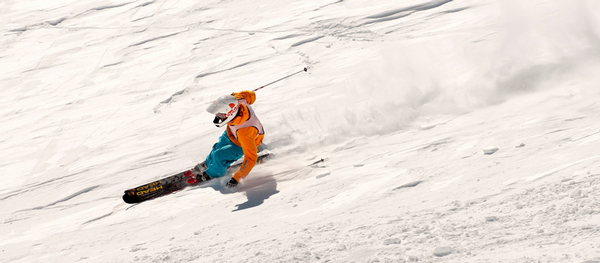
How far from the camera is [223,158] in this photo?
17.0 ft

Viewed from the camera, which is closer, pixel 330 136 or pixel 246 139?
pixel 246 139

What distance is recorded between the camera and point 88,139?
746cm

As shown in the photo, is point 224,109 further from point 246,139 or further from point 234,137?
point 234,137

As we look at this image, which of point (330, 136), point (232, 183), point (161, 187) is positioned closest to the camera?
point (232, 183)

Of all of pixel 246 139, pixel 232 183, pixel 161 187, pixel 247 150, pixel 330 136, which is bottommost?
pixel 161 187

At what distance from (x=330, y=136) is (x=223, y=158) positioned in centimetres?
149

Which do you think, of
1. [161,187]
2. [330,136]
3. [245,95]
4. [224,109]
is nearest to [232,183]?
[224,109]


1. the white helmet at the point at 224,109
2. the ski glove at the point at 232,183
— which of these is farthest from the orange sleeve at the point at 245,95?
the ski glove at the point at 232,183

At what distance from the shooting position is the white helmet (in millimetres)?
4820

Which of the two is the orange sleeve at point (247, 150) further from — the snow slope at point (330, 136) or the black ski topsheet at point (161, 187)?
the black ski topsheet at point (161, 187)

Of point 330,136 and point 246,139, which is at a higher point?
point 246,139

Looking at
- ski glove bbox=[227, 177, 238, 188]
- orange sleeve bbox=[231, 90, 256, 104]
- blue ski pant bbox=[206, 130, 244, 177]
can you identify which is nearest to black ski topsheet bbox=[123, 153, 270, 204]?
blue ski pant bbox=[206, 130, 244, 177]

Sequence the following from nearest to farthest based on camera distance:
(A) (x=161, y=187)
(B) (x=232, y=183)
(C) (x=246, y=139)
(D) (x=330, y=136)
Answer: (B) (x=232, y=183) < (C) (x=246, y=139) < (A) (x=161, y=187) < (D) (x=330, y=136)

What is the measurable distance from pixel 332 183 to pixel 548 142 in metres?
2.01
